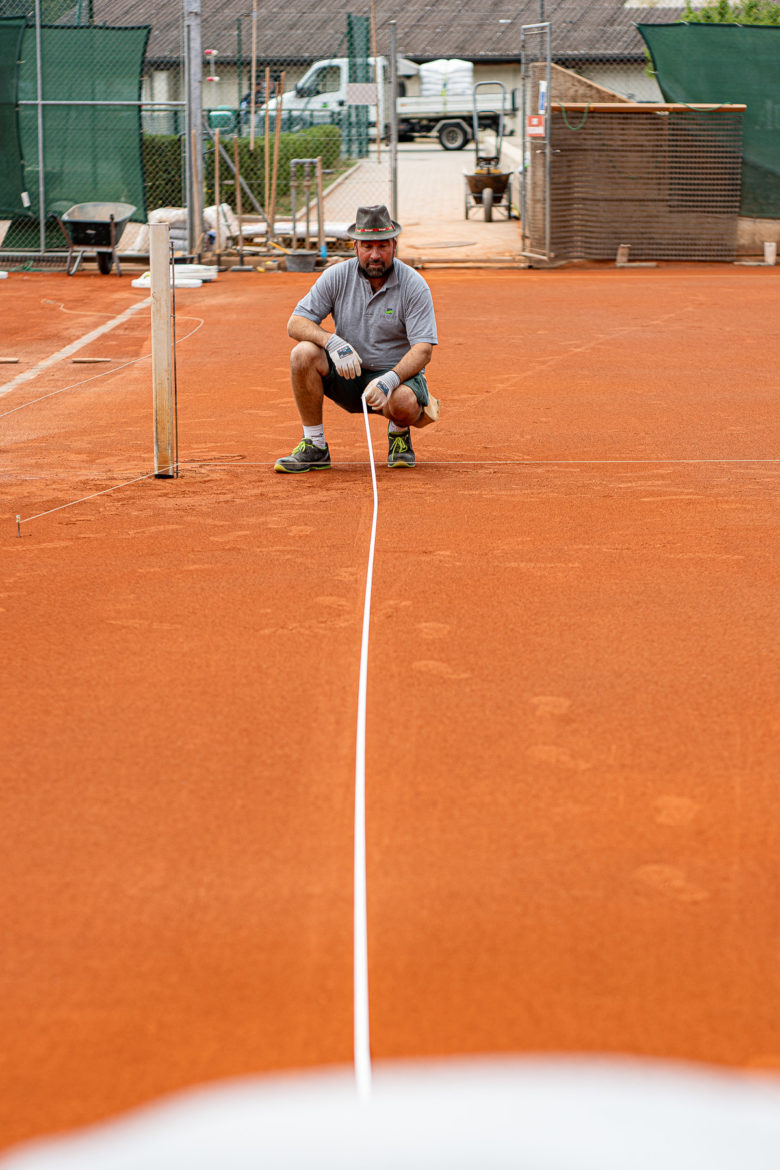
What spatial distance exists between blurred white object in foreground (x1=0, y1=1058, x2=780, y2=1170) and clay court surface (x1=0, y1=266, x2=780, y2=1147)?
2.65ft

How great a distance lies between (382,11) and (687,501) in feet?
131

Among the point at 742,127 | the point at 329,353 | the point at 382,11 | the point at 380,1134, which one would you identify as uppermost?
the point at 382,11

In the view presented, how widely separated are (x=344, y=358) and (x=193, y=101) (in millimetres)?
10968

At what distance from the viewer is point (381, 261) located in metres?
7.18

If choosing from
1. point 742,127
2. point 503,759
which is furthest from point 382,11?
point 503,759

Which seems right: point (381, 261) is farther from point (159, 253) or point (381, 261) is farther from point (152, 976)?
point (152, 976)

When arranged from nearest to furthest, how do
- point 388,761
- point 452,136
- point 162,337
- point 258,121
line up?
point 388,761 < point 162,337 < point 258,121 < point 452,136

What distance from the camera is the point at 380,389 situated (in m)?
6.95

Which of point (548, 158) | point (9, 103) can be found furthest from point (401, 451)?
point (9, 103)

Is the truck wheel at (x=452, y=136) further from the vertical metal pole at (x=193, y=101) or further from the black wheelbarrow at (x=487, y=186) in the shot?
the vertical metal pole at (x=193, y=101)

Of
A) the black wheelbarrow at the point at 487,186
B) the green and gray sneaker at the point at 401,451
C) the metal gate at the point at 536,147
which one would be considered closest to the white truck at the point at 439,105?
the black wheelbarrow at the point at 487,186

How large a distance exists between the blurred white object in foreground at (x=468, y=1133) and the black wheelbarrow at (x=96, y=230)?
54.4 feet

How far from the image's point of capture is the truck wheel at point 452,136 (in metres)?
34.6

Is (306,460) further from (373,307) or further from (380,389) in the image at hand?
(373,307)
